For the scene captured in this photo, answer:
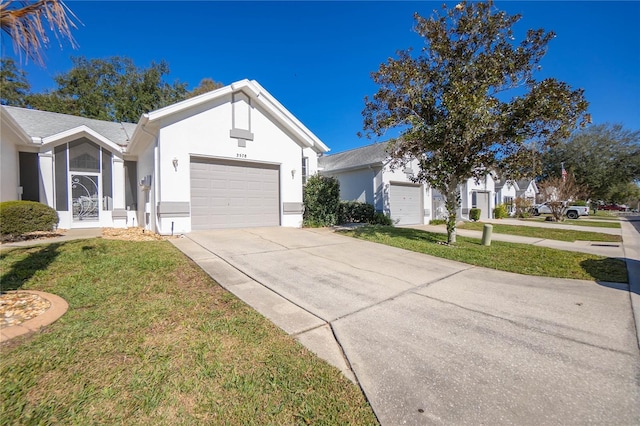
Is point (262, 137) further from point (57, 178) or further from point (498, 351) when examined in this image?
point (498, 351)

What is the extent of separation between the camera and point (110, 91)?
27234mm

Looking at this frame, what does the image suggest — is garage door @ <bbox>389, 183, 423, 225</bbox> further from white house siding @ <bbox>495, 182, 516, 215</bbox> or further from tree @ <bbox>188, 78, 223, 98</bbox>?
tree @ <bbox>188, 78, 223, 98</bbox>

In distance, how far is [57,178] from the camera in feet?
36.0

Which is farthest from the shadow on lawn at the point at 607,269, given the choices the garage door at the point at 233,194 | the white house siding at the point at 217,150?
the garage door at the point at 233,194

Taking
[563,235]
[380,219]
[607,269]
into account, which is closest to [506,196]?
[563,235]

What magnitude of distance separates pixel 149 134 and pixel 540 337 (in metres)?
11.6

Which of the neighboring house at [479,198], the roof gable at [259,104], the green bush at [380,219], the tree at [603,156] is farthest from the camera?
the tree at [603,156]

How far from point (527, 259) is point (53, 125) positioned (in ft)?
63.1

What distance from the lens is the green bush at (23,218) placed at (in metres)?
8.18

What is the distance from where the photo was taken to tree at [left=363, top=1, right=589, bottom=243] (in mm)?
7594

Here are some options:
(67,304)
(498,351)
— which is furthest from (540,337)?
(67,304)

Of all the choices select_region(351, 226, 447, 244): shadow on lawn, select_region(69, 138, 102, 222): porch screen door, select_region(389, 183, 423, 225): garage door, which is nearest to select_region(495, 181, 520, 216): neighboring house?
select_region(389, 183, 423, 225): garage door

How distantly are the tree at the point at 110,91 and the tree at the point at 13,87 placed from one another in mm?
1290

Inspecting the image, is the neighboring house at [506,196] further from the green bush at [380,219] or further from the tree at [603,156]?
the green bush at [380,219]
